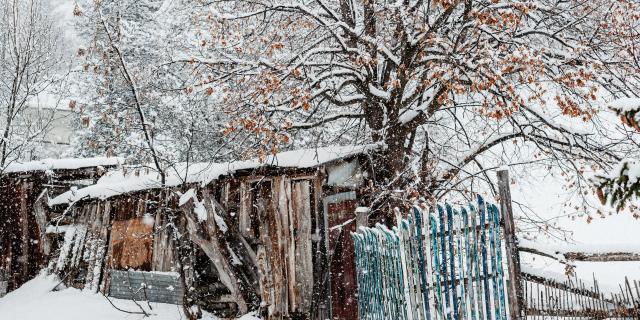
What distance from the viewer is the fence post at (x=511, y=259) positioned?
12.8 ft

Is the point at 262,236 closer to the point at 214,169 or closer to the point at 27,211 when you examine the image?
the point at 214,169

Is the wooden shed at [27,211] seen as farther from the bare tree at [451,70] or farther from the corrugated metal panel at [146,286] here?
the bare tree at [451,70]

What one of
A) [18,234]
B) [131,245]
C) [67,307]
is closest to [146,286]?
[131,245]

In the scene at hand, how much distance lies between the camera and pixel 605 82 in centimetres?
896

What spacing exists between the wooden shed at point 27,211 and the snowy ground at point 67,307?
2.56ft

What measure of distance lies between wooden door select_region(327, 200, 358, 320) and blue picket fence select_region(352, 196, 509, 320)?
3.18 meters

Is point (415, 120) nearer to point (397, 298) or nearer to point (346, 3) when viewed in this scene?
point (346, 3)

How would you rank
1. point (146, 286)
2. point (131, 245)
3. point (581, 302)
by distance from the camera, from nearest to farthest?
point (581, 302) → point (146, 286) → point (131, 245)

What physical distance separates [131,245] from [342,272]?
4.64m

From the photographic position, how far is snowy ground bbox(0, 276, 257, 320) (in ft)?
27.8

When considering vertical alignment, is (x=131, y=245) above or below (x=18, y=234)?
below

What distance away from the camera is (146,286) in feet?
30.2

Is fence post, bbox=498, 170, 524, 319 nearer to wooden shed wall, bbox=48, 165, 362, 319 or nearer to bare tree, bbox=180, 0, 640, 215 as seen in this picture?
bare tree, bbox=180, 0, 640, 215

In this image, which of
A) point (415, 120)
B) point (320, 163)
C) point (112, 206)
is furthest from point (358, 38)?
point (112, 206)
